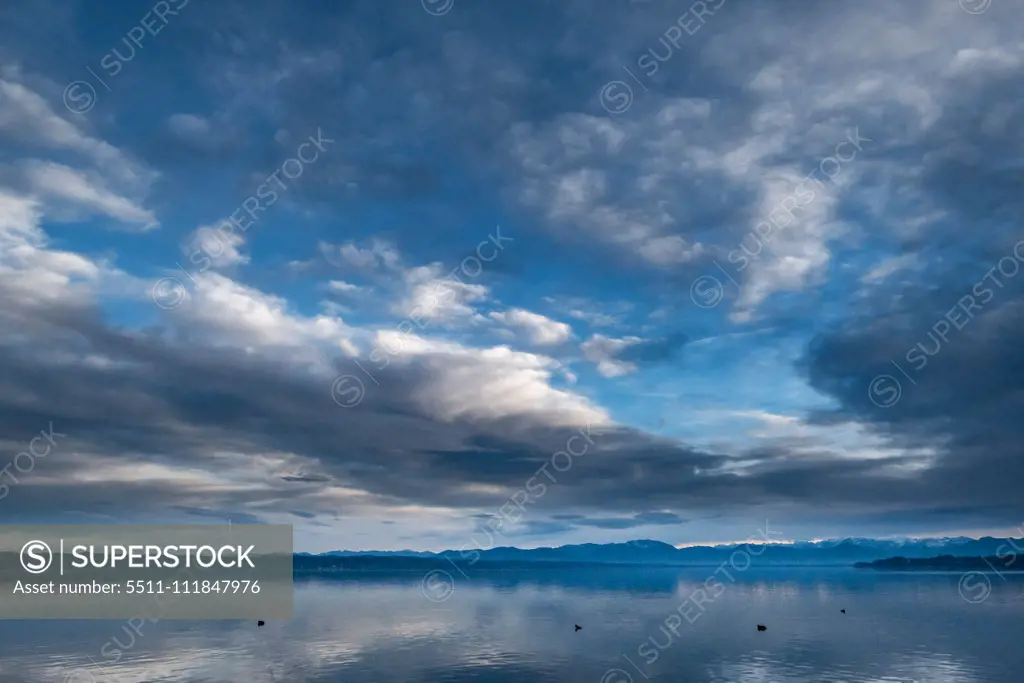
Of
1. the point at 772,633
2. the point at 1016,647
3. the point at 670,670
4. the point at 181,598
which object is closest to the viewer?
the point at 670,670

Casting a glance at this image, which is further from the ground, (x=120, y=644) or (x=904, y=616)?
(x=120, y=644)

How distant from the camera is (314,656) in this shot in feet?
213

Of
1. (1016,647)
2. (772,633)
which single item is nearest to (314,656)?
(772,633)

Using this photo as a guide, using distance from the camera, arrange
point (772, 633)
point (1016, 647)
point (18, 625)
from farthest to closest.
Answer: point (18, 625), point (772, 633), point (1016, 647)

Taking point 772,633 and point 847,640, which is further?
point 772,633

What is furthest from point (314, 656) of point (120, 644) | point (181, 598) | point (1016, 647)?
point (181, 598)

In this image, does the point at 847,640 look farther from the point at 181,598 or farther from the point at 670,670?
the point at 181,598

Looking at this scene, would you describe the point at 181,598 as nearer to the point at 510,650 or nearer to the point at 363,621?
the point at 363,621

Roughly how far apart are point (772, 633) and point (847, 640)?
9428mm

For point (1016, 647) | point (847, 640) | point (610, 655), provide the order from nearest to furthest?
point (610, 655) → point (1016, 647) → point (847, 640)

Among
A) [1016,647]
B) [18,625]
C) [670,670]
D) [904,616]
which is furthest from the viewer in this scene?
[904,616]

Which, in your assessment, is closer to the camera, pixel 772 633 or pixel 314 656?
pixel 314 656

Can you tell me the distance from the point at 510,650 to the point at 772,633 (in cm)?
3370

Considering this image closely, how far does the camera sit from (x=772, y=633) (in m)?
83.0
